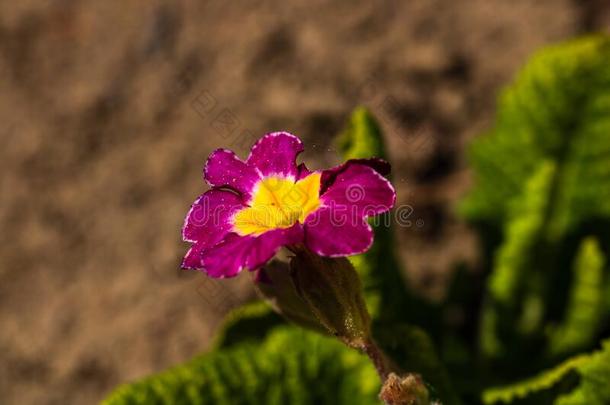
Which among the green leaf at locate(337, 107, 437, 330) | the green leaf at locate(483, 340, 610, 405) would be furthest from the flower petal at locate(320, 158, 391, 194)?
the green leaf at locate(483, 340, 610, 405)

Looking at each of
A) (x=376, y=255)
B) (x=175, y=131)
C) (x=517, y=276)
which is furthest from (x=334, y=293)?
(x=175, y=131)

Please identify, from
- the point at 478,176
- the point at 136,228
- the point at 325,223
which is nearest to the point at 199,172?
the point at 136,228

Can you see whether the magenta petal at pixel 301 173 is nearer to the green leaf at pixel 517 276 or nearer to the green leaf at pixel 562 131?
the green leaf at pixel 517 276

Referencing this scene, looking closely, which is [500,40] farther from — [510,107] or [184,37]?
[184,37]

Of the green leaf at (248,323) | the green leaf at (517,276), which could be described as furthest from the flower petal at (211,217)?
the green leaf at (517,276)

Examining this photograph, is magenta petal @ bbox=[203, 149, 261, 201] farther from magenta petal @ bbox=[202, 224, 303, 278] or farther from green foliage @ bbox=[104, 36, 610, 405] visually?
green foliage @ bbox=[104, 36, 610, 405]

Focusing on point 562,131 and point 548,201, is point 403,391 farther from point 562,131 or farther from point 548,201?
point 562,131

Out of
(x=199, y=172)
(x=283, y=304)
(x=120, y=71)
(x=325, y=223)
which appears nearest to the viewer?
(x=325, y=223)
